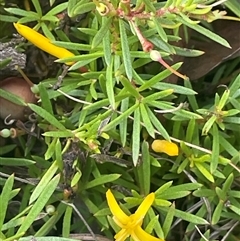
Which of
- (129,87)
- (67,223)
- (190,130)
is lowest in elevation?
(67,223)

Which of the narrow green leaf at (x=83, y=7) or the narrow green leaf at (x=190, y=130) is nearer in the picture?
the narrow green leaf at (x=83, y=7)

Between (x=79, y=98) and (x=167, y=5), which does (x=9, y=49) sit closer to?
(x=79, y=98)

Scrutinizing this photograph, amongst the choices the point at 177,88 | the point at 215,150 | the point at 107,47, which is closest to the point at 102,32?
the point at 107,47

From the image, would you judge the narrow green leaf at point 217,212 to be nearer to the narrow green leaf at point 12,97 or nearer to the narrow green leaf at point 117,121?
the narrow green leaf at point 117,121

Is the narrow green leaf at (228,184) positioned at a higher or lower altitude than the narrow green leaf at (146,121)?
lower

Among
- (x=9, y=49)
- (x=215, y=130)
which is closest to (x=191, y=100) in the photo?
(x=215, y=130)

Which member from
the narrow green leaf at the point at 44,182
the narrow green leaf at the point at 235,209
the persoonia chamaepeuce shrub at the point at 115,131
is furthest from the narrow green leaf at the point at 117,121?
the narrow green leaf at the point at 235,209

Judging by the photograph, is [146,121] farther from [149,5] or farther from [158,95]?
[149,5]
